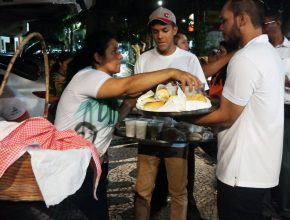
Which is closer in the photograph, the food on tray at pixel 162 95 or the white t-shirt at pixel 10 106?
the food on tray at pixel 162 95

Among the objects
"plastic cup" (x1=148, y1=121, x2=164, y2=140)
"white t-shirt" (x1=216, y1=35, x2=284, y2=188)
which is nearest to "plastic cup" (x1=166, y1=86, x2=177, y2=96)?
"white t-shirt" (x1=216, y1=35, x2=284, y2=188)

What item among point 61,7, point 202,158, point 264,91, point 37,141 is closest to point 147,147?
point 264,91

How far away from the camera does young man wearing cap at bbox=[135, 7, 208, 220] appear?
3.51 metres

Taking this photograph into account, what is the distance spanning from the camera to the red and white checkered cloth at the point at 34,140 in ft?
5.28

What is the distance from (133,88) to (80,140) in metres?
0.71

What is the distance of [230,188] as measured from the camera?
2.37 meters

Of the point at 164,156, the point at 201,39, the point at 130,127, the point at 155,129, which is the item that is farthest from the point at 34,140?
the point at 201,39

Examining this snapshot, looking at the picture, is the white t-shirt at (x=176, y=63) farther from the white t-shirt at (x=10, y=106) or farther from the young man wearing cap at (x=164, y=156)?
the white t-shirt at (x=10, y=106)

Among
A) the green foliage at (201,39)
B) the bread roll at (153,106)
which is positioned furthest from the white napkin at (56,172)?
the green foliage at (201,39)

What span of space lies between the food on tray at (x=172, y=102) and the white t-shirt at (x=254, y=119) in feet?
0.76

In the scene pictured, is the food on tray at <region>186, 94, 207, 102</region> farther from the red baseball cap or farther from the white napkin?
the red baseball cap

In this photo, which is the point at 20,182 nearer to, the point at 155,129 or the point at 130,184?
the point at 155,129

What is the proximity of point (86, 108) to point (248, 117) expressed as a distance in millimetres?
1144

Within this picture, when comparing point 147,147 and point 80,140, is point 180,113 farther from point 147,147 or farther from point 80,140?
point 147,147
